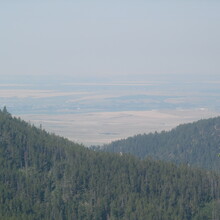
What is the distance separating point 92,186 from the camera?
84.1 m

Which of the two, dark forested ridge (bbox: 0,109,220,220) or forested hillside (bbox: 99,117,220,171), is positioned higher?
forested hillside (bbox: 99,117,220,171)

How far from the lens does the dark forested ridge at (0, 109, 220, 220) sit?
255ft

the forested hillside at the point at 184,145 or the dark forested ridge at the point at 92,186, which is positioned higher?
the forested hillside at the point at 184,145

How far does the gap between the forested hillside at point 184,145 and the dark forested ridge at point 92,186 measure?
39.3 metres

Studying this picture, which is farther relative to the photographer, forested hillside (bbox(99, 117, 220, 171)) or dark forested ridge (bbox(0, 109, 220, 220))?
forested hillside (bbox(99, 117, 220, 171))

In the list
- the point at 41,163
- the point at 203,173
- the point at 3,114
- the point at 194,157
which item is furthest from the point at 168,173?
the point at 194,157

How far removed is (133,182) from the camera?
279 feet

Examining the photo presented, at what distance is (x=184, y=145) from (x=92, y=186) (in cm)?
5854

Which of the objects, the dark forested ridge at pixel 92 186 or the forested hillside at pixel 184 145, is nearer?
the dark forested ridge at pixel 92 186

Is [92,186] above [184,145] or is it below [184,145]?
below

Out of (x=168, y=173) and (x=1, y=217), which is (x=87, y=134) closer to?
(x=168, y=173)

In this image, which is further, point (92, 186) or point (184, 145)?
point (184, 145)

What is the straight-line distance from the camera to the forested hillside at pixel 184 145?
134000mm

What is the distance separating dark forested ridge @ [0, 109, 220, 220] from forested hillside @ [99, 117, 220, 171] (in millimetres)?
39350
